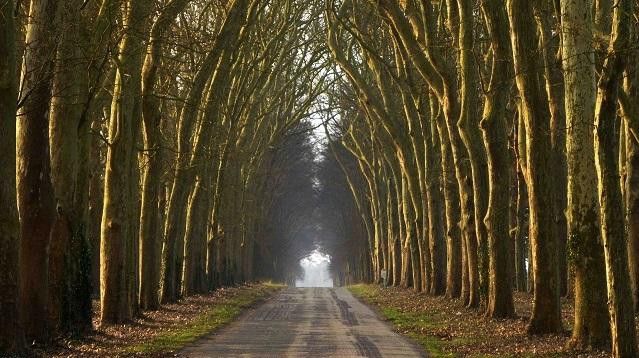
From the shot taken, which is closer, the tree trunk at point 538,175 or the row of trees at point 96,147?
the row of trees at point 96,147

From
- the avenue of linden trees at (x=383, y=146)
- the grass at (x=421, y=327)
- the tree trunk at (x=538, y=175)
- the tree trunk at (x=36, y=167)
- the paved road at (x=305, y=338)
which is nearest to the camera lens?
the avenue of linden trees at (x=383, y=146)

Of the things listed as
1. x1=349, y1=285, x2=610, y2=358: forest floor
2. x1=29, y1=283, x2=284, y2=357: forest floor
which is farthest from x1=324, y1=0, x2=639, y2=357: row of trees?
x1=29, y1=283, x2=284, y2=357: forest floor

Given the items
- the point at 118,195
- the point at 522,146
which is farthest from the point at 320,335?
the point at 522,146

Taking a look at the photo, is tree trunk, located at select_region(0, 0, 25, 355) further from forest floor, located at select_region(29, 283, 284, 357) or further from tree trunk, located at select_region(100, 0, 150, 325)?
tree trunk, located at select_region(100, 0, 150, 325)

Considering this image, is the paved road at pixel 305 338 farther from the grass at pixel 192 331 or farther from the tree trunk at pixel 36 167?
the tree trunk at pixel 36 167

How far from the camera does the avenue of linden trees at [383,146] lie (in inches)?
559

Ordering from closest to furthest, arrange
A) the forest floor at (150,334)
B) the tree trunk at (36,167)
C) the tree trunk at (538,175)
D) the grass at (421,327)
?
the tree trunk at (36,167) → the forest floor at (150,334) → the tree trunk at (538,175) → the grass at (421,327)

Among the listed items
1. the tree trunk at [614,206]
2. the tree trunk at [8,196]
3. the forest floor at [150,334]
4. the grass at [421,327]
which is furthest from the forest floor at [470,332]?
the tree trunk at [8,196]

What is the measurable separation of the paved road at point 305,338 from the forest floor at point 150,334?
1.62 ft

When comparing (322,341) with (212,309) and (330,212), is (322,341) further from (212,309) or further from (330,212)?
(330,212)

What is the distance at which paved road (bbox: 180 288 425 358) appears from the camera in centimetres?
1627

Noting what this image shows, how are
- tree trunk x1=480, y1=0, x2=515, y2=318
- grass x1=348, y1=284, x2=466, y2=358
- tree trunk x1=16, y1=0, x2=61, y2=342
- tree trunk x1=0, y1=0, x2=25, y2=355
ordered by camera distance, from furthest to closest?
tree trunk x1=480, y1=0, x2=515, y2=318, grass x1=348, y1=284, x2=466, y2=358, tree trunk x1=16, y1=0, x2=61, y2=342, tree trunk x1=0, y1=0, x2=25, y2=355

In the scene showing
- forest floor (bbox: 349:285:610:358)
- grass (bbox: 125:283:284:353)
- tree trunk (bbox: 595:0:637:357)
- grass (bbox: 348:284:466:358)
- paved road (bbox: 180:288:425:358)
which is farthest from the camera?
grass (bbox: 348:284:466:358)

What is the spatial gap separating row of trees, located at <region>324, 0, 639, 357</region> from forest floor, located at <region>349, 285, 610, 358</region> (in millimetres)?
530
